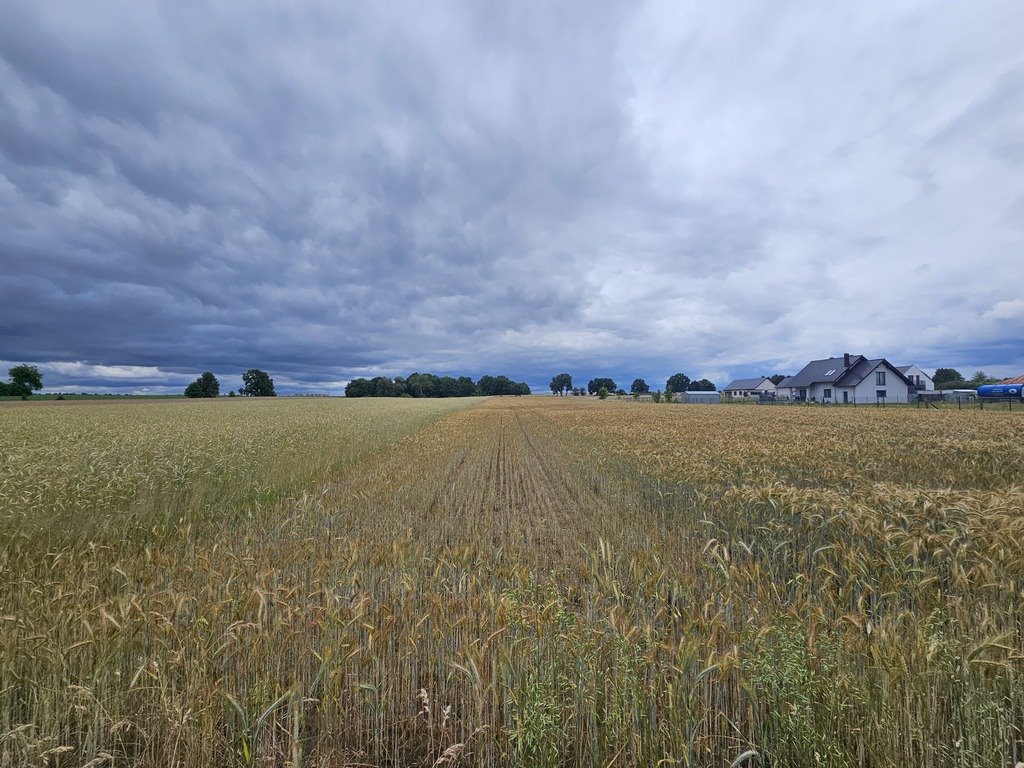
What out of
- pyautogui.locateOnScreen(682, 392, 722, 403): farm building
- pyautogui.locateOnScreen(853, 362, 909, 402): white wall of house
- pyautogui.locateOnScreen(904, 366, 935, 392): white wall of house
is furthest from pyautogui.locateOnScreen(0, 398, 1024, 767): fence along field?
pyautogui.locateOnScreen(682, 392, 722, 403): farm building

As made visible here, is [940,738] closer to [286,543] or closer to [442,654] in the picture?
[442,654]

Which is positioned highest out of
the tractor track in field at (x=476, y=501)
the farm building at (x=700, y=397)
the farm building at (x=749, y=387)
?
the farm building at (x=749, y=387)

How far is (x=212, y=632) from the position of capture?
3486mm

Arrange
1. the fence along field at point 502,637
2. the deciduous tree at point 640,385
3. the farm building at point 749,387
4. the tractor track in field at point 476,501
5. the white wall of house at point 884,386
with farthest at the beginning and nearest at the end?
1. the deciduous tree at point 640,385
2. the farm building at point 749,387
3. the white wall of house at point 884,386
4. the tractor track in field at point 476,501
5. the fence along field at point 502,637

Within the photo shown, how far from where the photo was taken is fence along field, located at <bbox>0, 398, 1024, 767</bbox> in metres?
2.80

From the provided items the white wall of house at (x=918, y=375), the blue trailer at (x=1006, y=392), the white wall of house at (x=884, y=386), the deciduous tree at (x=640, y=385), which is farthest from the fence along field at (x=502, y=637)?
the deciduous tree at (x=640, y=385)

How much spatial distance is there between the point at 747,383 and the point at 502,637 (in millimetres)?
159484

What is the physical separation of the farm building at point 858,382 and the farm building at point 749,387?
137 ft

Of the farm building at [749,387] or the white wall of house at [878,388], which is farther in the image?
the farm building at [749,387]

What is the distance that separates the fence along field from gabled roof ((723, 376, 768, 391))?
147720 mm

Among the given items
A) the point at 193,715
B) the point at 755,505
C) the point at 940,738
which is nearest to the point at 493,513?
the point at 755,505

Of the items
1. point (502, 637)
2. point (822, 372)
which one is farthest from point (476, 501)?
point (822, 372)

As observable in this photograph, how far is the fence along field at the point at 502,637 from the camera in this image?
280 centimetres

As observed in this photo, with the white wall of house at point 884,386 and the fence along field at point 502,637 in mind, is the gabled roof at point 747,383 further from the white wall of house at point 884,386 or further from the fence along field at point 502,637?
the fence along field at point 502,637
